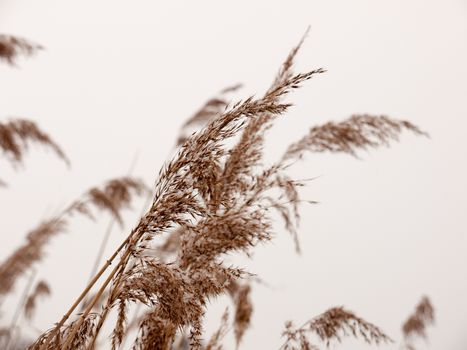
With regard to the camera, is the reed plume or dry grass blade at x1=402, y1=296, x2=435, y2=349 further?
dry grass blade at x1=402, y1=296, x2=435, y2=349

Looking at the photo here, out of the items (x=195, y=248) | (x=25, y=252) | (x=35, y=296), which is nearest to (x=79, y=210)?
(x=25, y=252)

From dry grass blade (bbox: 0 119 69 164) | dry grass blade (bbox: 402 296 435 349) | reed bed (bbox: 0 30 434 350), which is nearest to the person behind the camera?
reed bed (bbox: 0 30 434 350)

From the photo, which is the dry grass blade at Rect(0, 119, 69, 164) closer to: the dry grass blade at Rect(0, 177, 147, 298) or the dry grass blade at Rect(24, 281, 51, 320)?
the dry grass blade at Rect(0, 177, 147, 298)

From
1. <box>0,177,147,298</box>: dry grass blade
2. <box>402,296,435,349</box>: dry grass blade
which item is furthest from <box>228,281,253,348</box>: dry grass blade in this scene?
<box>402,296,435,349</box>: dry grass blade

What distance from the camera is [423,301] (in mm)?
10586

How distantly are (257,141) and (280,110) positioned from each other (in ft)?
2.96

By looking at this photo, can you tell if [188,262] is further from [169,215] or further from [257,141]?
[257,141]

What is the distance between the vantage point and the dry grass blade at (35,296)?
1122 centimetres

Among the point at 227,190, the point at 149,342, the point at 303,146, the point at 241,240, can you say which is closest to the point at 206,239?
the point at 241,240

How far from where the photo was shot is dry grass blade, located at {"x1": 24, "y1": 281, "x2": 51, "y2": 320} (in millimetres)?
11219

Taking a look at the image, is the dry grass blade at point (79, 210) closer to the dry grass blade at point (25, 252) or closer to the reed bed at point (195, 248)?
the dry grass blade at point (25, 252)

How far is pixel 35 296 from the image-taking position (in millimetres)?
11336

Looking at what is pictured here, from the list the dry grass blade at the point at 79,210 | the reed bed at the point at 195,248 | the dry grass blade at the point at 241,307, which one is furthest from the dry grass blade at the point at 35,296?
the reed bed at the point at 195,248

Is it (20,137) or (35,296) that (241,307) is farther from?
(35,296)
